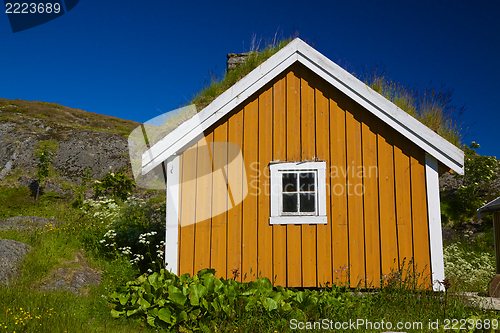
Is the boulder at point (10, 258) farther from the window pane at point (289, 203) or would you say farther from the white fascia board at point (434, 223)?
the white fascia board at point (434, 223)

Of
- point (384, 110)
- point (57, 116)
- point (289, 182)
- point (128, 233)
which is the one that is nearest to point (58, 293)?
point (128, 233)

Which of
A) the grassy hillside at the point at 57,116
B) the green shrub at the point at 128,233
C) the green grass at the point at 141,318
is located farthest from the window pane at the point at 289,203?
the grassy hillside at the point at 57,116

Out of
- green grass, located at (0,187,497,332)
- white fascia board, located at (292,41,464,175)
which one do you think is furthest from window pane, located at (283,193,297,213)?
white fascia board, located at (292,41,464,175)

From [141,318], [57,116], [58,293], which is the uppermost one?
[57,116]

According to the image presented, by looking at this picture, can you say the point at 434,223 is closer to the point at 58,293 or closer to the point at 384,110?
the point at 384,110

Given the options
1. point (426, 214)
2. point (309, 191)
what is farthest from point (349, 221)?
point (426, 214)

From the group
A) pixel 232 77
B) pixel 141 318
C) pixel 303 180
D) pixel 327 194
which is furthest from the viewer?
pixel 232 77

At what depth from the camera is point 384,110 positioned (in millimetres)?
5324

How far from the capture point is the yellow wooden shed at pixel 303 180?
5.25 m

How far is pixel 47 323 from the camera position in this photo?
13.6 ft

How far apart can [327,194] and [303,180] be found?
0.46 meters

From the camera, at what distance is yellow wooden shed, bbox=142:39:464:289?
525 cm

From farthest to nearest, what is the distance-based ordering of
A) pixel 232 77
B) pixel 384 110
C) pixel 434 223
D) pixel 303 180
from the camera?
1. pixel 232 77
2. pixel 303 180
3. pixel 384 110
4. pixel 434 223

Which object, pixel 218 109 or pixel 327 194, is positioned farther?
pixel 218 109
